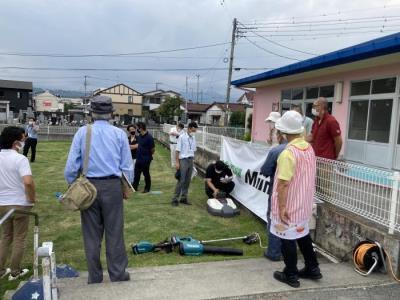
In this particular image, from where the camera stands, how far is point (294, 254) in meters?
3.61

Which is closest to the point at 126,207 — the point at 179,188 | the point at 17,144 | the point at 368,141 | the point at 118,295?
the point at 179,188

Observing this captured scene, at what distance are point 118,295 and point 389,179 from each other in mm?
3135

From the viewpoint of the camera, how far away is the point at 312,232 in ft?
18.0

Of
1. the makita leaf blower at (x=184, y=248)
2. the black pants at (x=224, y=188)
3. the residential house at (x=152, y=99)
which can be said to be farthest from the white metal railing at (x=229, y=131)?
the residential house at (x=152, y=99)

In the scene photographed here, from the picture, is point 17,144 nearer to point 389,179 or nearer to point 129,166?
point 129,166

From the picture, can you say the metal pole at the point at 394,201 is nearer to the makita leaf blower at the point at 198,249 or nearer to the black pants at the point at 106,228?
the makita leaf blower at the point at 198,249

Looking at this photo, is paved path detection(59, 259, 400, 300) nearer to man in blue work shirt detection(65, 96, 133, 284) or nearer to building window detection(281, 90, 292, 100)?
man in blue work shirt detection(65, 96, 133, 284)

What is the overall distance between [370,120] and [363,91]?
822 millimetres

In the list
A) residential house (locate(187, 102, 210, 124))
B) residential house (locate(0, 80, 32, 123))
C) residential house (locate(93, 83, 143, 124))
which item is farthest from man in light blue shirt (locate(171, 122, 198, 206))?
residential house (locate(93, 83, 143, 124))

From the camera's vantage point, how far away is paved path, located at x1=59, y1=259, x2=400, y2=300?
3420 mm

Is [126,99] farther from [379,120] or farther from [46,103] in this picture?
[379,120]

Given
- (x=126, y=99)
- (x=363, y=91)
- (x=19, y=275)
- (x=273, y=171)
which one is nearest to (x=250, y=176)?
(x=273, y=171)

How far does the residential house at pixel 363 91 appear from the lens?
8.62 meters

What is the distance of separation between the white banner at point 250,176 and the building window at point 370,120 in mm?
3459
